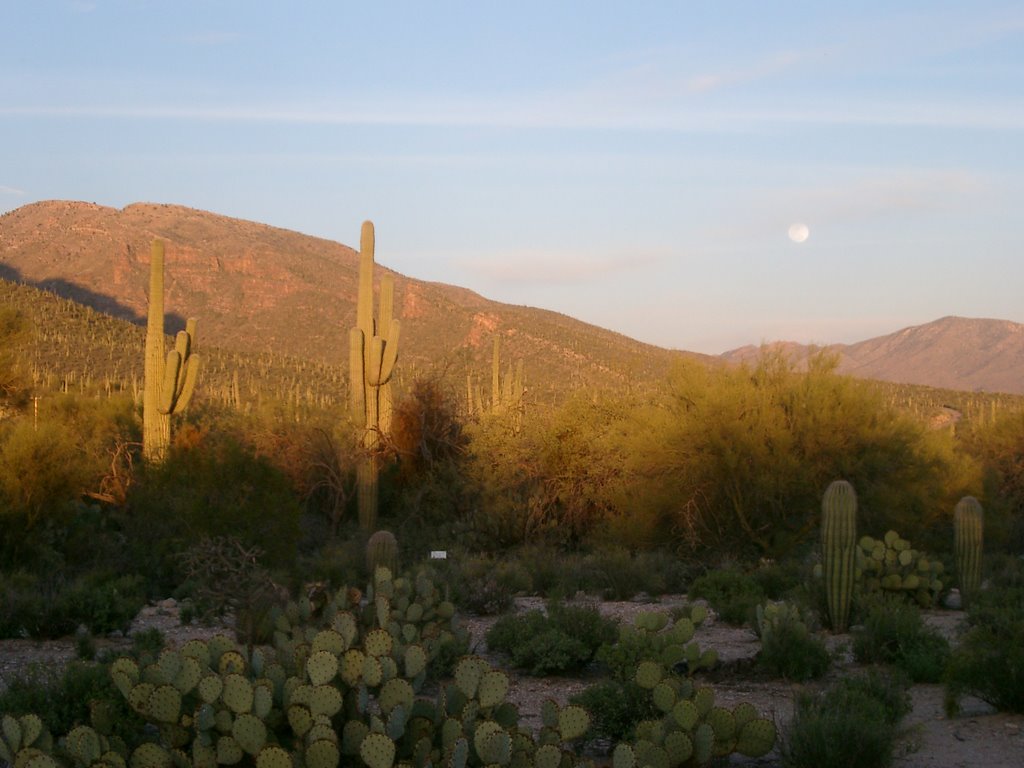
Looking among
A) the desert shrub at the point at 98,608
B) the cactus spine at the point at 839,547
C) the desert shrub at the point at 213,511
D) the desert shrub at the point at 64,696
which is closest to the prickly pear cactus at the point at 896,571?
the cactus spine at the point at 839,547

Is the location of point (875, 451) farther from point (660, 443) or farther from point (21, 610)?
point (21, 610)

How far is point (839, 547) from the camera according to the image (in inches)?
477

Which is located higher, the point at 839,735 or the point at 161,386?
the point at 161,386

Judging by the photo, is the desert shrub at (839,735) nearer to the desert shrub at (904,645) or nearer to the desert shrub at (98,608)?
the desert shrub at (904,645)

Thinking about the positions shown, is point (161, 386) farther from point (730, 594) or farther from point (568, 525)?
point (730, 594)

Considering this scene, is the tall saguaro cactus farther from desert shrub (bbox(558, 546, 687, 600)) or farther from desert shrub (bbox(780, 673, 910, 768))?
desert shrub (bbox(780, 673, 910, 768))

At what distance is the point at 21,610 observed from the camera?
1116 cm

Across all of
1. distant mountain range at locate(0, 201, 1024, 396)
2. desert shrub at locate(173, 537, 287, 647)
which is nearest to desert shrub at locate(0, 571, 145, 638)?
desert shrub at locate(173, 537, 287, 647)

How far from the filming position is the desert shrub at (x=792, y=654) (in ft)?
31.5

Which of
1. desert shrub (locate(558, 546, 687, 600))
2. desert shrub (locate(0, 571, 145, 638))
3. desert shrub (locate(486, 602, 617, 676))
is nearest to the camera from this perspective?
desert shrub (locate(486, 602, 617, 676))

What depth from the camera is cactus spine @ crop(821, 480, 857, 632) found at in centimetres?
1198

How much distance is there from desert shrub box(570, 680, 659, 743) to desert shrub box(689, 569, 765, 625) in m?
4.90

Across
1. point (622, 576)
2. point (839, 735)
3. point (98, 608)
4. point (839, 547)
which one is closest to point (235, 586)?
point (98, 608)

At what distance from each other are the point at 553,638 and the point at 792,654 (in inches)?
78.2
